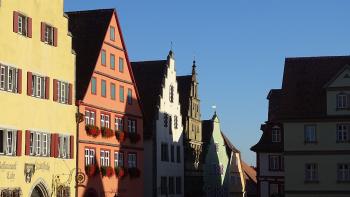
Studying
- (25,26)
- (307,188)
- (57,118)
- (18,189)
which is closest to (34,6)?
(25,26)

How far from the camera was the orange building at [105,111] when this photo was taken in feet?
162

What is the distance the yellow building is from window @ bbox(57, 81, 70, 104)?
0.04ft

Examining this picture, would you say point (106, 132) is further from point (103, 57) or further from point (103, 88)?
point (103, 57)

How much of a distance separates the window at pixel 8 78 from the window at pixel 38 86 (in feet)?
7.06

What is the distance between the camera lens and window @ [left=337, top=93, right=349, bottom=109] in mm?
54125

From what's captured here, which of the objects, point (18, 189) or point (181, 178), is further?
point (181, 178)

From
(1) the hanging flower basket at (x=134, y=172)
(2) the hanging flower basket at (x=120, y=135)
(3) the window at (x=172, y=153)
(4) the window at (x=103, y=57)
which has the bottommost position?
(1) the hanging flower basket at (x=134, y=172)

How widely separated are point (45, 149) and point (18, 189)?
4111 mm

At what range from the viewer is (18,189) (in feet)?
133

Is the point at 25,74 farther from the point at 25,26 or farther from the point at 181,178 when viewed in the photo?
the point at 181,178

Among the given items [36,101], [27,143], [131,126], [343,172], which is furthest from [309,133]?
[27,143]

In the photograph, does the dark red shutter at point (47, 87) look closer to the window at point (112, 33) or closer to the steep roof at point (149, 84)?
the window at point (112, 33)

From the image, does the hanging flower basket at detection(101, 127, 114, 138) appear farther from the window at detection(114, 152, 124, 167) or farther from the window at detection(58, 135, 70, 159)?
the window at detection(58, 135, 70, 159)

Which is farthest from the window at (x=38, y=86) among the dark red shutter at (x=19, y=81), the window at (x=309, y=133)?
the window at (x=309, y=133)
